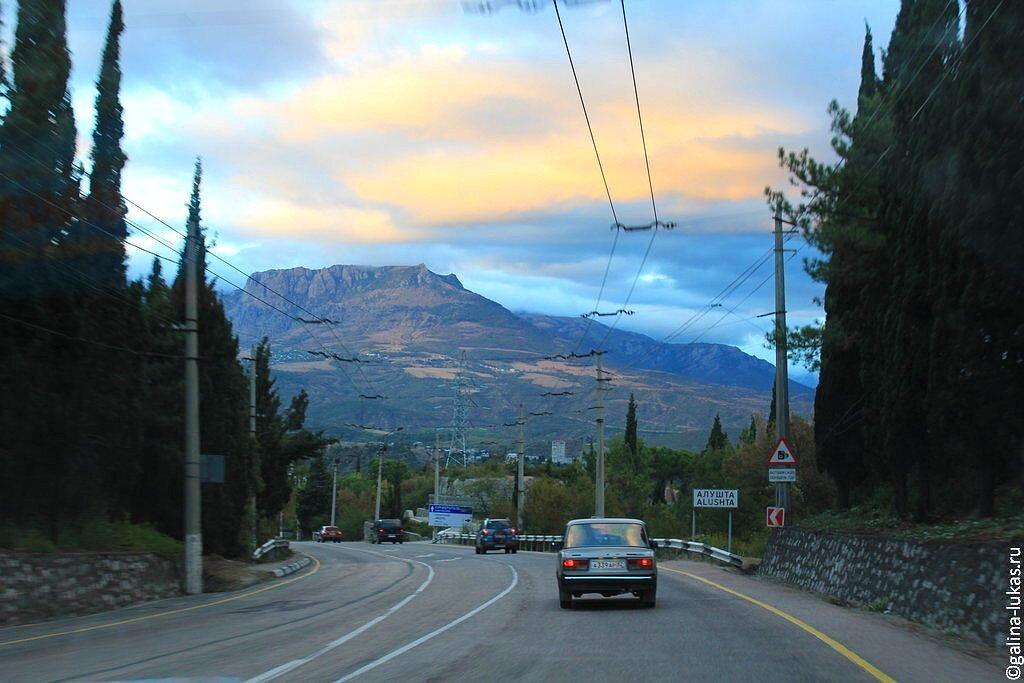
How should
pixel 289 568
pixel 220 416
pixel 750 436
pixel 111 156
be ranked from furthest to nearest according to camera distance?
pixel 750 436 < pixel 289 568 < pixel 220 416 < pixel 111 156

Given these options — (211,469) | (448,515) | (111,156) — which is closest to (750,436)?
(448,515)

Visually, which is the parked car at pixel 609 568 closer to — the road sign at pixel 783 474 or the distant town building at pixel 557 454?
the road sign at pixel 783 474

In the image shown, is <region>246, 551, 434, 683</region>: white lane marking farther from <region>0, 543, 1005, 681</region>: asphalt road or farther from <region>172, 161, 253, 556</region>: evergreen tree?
<region>172, 161, 253, 556</region>: evergreen tree

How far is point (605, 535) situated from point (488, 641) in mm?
5946

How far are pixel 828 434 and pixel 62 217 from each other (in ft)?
72.7

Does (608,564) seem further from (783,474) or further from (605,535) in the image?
(783,474)

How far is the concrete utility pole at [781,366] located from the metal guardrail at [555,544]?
3759mm

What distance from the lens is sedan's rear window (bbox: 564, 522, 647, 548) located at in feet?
64.5

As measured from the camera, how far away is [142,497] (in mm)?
32125

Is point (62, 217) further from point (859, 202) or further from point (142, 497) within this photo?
point (859, 202)

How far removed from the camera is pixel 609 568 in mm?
18984

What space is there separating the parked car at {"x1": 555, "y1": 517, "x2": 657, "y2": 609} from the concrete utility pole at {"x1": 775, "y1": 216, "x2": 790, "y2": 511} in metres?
11.5

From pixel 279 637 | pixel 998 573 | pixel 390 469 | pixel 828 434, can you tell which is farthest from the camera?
pixel 390 469

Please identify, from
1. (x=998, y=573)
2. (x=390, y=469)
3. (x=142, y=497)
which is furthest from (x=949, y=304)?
(x=390, y=469)
